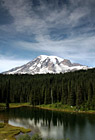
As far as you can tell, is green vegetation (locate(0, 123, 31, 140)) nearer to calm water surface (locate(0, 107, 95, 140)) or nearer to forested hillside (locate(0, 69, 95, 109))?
calm water surface (locate(0, 107, 95, 140))

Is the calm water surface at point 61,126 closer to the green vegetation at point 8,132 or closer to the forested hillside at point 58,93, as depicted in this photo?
the green vegetation at point 8,132

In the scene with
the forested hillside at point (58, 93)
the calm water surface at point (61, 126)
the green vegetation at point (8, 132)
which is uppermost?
the forested hillside at point (58, 93)

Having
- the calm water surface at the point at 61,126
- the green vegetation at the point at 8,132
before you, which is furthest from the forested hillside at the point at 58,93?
the green vegetation at the point at 8,132

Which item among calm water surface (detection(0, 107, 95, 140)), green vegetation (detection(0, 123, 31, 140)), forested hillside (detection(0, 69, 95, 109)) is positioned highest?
forested hillside (detection(0, 69, 95, 109))

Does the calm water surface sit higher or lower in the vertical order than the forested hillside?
lower

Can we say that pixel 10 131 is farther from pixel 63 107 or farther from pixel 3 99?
pixel 3 99

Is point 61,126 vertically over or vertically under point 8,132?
under

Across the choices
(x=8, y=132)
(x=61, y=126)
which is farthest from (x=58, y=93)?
(x=8, y=132)

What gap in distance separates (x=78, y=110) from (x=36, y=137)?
74810 mm

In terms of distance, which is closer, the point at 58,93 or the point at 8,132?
the point at 8,132

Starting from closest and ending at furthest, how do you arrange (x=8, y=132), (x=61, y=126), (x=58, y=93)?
1. (x=8, y=132)
2. (x=61, y=126)
3. (x=58, y=93)

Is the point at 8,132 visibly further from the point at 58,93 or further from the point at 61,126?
the point at 58,93

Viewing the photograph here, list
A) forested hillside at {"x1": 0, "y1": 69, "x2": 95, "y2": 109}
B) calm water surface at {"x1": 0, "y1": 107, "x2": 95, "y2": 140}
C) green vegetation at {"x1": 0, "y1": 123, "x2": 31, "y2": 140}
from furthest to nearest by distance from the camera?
forested hillside at {"x1": 0, "y1": 69, "x2": 95, "y2": 109} → calm water surface at {"x1": 0, "y1": 107, "x2": 95, "y2": 140} → green vegetation at {"x1": 0, "y1": 123, "x2": 31, "y2": 140}

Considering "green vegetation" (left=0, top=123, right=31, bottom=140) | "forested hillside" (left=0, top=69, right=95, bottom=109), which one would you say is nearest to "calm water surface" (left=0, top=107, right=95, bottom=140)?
"green vegetation" (left=0, top=123, right=31, bottom=140)
